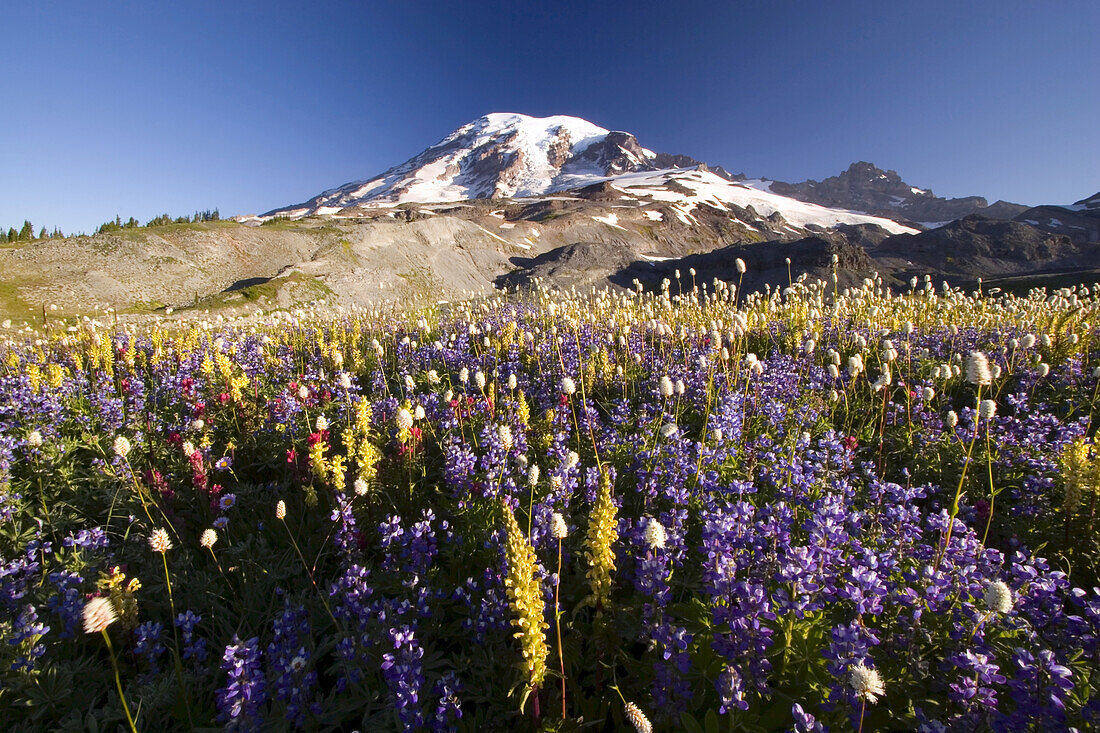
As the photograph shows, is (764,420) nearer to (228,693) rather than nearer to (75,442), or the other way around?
(228,693)

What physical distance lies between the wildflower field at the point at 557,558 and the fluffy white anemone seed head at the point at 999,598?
10 millimetres

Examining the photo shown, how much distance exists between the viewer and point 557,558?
114 inches

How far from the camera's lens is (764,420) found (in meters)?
4.58

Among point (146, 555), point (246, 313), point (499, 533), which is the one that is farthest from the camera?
point (246, 313)

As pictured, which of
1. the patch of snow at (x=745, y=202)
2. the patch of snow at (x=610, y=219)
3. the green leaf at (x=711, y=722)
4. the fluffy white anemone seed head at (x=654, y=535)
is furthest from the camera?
the patch of snow at (x=745, y=202)

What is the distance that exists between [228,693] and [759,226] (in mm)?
98287

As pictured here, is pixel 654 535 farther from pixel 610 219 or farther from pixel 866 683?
pixel 610 219

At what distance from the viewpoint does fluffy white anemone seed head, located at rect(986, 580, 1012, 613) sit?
1572 millimetres

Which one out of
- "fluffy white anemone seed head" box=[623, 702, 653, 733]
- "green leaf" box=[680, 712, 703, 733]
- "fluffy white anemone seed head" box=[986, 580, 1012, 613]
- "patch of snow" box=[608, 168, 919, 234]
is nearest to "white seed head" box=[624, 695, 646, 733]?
"fluffy white anemone seed head" box=[623, 702, 653, 733]

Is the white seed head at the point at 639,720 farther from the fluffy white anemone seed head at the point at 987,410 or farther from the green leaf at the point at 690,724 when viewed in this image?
the fluffy white anemone seed head at the point at 987,410

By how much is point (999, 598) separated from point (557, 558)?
2.08 m

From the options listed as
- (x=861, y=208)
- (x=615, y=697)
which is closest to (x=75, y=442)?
(x=615, y=697)

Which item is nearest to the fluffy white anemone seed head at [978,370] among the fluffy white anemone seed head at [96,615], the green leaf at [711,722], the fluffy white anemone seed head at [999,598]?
the fluffy white anemone seed head at [999,598]

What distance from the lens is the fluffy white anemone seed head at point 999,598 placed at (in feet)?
5.16
